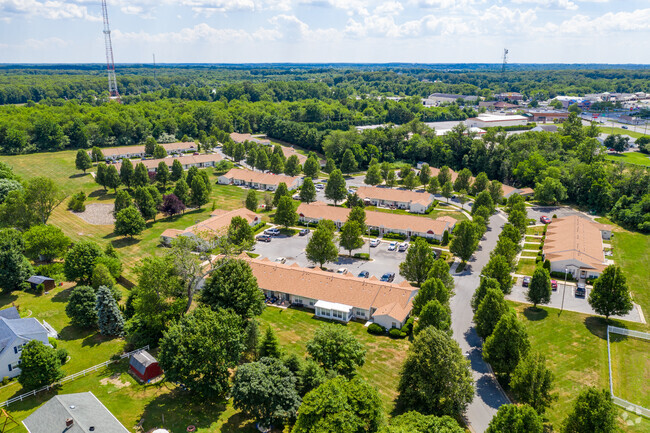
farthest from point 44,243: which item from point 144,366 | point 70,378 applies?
point 144,366

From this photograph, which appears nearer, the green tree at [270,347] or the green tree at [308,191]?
the green tree at [270,347]

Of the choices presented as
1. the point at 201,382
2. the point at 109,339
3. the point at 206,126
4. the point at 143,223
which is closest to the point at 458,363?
the point at 201,382

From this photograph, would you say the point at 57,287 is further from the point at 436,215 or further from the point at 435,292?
the point at 436,215

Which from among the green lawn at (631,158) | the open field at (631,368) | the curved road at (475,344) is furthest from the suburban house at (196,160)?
the green lawn at (631,158)

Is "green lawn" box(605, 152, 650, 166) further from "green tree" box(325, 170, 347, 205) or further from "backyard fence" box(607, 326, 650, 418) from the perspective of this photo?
"backyard fence" box(607, 326, 650, 418)

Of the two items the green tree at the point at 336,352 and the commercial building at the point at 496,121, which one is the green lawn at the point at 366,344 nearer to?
the green tree at the point at 336,352

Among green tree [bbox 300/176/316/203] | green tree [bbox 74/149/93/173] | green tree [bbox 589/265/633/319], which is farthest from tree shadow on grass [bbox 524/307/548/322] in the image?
green tree [bbox 74/149/93/173]

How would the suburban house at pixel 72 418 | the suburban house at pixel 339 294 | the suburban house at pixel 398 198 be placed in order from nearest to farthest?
the suburban house at pixel 72 418
the suburban house at pixel 339 294
the suburban house at pixel 398 198
